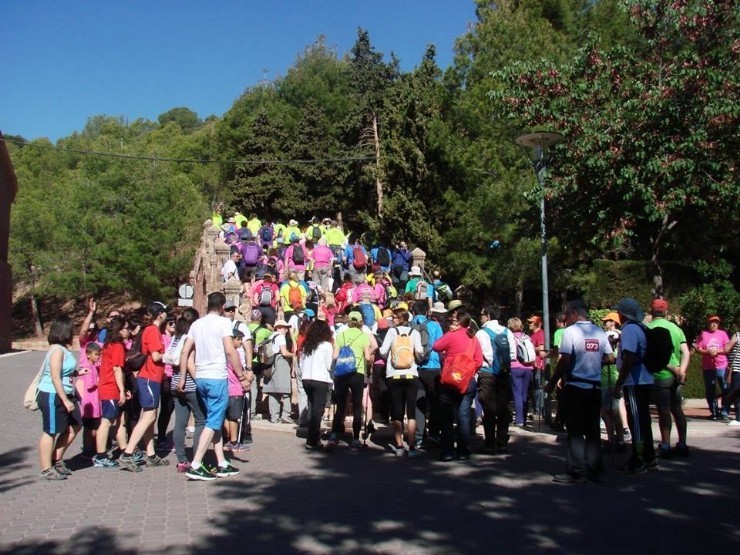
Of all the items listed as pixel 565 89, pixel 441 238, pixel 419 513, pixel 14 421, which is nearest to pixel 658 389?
pixel 419 513

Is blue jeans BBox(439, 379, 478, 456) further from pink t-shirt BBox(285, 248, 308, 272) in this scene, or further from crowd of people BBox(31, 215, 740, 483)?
pink t-shirt BBox(285, 248, 308, 272)

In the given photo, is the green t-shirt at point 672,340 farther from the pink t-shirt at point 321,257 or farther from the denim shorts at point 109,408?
the pink t-shirt at point 321,257

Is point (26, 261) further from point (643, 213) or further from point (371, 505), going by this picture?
point (371, 505)

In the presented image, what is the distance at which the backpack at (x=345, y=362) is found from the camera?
9477 mm

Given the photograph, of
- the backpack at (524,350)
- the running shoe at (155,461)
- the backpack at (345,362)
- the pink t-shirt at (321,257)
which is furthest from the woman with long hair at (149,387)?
the pink t-shirt at (321,257)

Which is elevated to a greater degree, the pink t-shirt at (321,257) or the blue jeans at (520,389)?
the pink t-shirt at (321,257)

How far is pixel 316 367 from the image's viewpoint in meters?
9.50

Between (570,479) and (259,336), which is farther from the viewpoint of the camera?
(259,336)

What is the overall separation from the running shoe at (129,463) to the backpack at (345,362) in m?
2.64

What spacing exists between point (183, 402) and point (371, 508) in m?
2.86

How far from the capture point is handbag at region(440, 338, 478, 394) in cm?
873

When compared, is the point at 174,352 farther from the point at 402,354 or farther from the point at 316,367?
the point at 402,354

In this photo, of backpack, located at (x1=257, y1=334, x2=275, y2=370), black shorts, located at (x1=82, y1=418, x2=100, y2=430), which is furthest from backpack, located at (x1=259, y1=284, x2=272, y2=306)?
black shorts, located at (x1=82, y1=418, x2=100, y2=430)

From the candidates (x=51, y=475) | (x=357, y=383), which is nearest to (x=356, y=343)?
(x=357, y=383)
